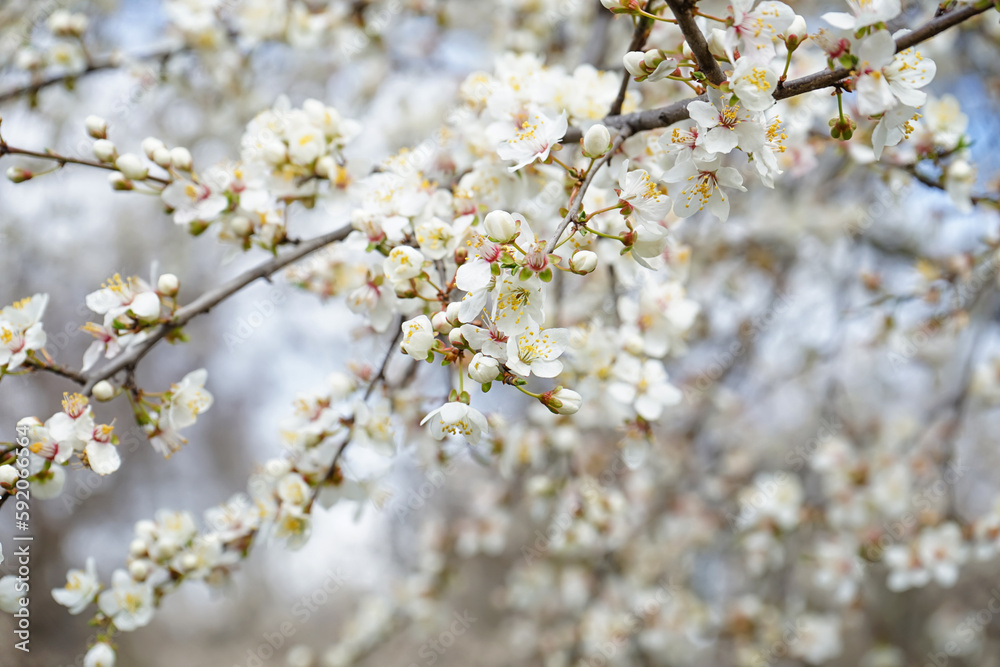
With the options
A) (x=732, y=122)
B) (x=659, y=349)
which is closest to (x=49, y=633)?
(x=659, y=349)

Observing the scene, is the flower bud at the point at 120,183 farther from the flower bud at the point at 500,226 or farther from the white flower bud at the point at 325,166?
A: the flower bud at the point at 500,226

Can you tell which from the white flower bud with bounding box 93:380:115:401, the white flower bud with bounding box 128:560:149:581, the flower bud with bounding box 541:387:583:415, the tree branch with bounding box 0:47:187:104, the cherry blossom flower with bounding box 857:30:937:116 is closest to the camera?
the cherry blossom flower with bounding box 857:30:937:116

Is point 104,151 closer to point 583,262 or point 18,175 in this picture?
point 18,175

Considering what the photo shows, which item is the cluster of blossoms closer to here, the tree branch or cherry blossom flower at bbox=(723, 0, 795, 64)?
cherry blossom flower at bbox=(723, 0, 795, 64)

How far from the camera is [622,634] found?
9.90 feet

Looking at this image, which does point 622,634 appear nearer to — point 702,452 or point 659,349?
point 702,452

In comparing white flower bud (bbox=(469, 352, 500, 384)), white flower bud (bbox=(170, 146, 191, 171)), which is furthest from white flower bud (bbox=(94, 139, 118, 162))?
A: white flower bud (bbox=(469, 352, 500, 384))

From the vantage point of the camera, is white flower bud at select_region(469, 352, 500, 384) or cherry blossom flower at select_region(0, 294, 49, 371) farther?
cherry blossom flower at select_region(0, 294, 49, 371)

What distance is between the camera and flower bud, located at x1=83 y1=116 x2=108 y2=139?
58.7 inches

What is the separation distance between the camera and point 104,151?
1.45 metres

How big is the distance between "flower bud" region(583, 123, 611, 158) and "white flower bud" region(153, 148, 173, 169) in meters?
1.02

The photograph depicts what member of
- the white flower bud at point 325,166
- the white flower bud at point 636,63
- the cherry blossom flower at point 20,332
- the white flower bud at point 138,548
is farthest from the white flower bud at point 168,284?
the white flower bud at point 636,63

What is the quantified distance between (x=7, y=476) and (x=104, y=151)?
0.73 metres

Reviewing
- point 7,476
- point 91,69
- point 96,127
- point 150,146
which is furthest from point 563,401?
point 91,69
